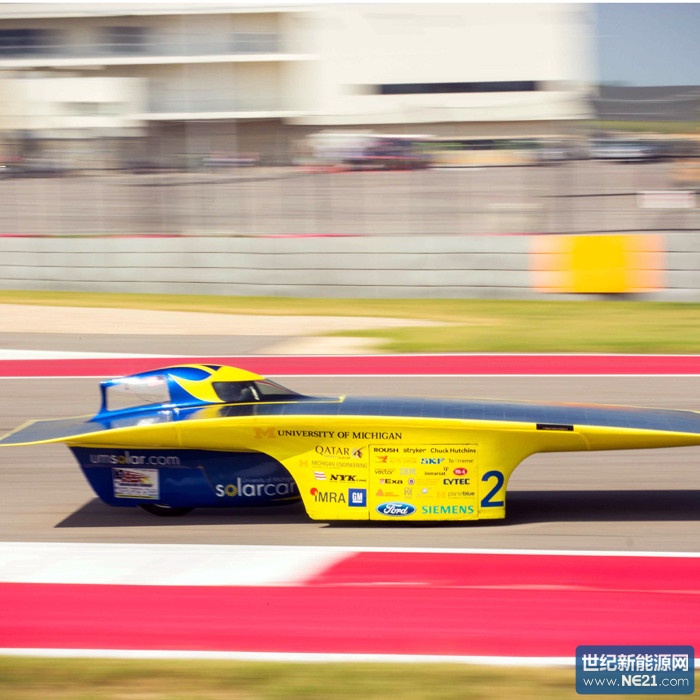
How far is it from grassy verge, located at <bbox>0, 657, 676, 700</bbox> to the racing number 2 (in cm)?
149

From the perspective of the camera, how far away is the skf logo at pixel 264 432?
17.0 ft

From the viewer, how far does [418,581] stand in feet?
15.3

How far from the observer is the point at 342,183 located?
587 inches

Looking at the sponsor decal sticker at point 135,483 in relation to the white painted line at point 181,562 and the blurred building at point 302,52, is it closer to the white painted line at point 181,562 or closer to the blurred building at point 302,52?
the white painted line at point 181,562

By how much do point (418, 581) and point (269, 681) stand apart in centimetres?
116

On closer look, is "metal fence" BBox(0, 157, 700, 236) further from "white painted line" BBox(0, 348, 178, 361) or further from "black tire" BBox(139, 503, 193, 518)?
"black tire" BBox(139, 503, 193, 518)

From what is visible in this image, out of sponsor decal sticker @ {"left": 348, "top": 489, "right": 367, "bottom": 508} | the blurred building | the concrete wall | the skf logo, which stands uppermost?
the blurred building

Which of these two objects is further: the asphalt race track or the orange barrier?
the orange barrier

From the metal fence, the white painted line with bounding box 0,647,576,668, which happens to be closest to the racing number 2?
the white painted line with bounding box 0,647,576,668

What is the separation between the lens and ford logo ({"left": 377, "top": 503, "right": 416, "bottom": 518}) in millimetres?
5243

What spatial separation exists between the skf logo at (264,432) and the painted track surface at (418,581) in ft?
1.90

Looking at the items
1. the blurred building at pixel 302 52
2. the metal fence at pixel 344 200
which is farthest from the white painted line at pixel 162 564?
the blurred building at pixel 302 52

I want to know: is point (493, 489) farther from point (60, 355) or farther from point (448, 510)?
point (60, 355)

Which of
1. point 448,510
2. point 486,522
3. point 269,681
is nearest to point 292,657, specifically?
point 269,681
